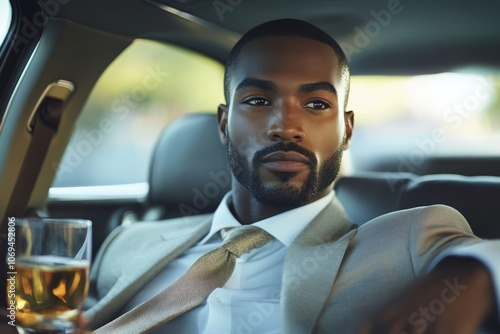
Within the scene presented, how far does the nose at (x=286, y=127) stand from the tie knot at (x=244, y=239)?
28cm

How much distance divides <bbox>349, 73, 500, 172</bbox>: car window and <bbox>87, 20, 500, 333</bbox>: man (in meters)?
0.38

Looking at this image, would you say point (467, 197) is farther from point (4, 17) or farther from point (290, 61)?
point (4, 17)

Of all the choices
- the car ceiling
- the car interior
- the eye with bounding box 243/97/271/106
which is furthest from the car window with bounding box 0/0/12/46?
the eye with bounding box 243/97/271/106

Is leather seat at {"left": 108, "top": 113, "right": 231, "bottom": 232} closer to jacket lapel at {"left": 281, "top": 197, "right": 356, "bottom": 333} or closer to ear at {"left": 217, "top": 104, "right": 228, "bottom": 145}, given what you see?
ear at {"left": 217, "top": 104, "right": 228, "bottom": 145}

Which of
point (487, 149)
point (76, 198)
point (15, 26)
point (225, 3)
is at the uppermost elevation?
point (225, 3)

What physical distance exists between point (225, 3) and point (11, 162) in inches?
37.2

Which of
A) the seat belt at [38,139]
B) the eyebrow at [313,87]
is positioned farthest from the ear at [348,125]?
the seat belt at [38,139]

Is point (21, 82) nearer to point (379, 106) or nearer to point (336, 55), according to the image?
point (336, 55)

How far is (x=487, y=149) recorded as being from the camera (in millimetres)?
2443

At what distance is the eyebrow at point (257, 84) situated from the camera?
6.87ft

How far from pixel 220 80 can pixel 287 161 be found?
1.18 m

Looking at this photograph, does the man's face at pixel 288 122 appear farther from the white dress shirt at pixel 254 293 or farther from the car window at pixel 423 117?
the car window at pixel 423 117

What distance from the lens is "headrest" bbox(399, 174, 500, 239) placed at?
84.3 inches

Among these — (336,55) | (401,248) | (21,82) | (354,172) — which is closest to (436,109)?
(354,172)
